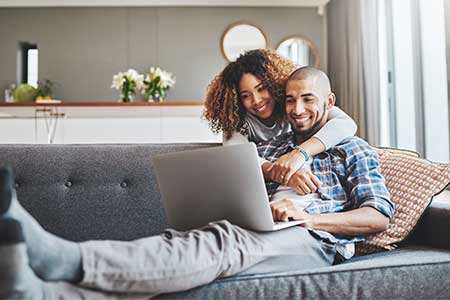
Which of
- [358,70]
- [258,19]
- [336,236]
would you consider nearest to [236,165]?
[336,236]

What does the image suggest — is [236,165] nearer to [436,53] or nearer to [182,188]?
[182,188]

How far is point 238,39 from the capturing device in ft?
19.0

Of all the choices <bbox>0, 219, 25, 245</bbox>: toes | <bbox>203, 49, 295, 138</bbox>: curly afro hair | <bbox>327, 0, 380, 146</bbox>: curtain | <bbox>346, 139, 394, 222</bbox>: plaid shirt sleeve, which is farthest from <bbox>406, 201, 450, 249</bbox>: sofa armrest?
<bbox>327, 0, 380, 146</bbox>: curtain

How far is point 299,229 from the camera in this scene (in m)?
1.51

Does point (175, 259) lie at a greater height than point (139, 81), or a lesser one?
lesser

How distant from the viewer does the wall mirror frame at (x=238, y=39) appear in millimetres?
5785

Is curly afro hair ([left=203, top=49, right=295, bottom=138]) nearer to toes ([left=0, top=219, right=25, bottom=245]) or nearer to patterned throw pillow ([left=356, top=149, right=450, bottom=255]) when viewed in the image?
patterned throw pillow ([left=356, top=149, right=450, bottom=255])

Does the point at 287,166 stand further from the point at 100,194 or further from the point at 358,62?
the point at 358,62

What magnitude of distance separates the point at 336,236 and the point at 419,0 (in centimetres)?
242

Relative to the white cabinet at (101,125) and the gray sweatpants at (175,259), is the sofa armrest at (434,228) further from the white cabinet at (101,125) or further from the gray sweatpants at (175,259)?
the white cabinet at (101,125)

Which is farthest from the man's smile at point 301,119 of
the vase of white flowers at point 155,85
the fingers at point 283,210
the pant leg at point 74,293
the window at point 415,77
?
the vase of white flowers at point 155,85

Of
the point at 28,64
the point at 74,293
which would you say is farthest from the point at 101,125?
the point at 74,293

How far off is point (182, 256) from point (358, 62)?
376 centimetres

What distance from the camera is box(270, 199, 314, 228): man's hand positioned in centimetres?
155
